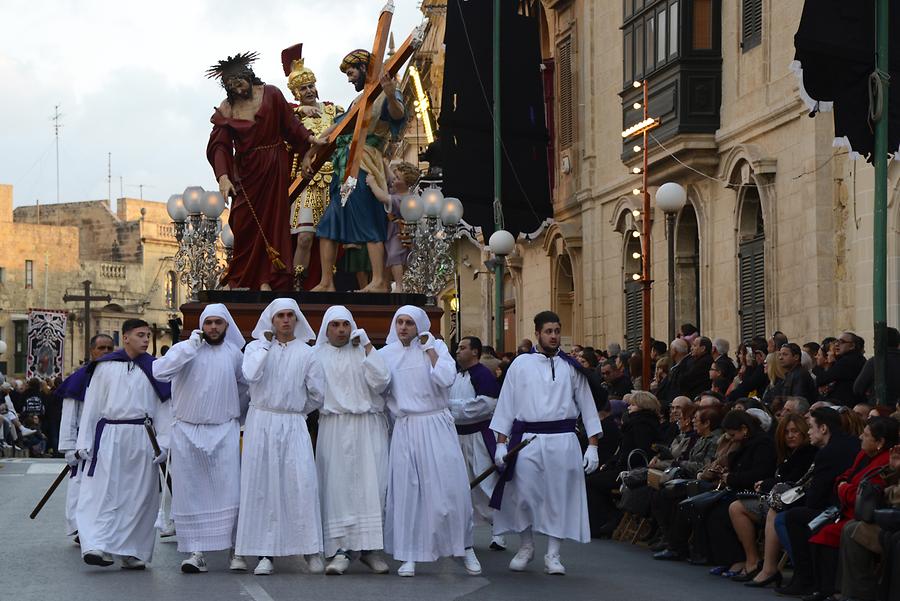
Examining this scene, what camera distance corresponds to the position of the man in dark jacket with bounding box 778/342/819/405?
663 inches

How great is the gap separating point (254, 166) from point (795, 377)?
18.3 ft

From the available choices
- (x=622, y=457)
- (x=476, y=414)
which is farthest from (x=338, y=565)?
(x=622, y=457)

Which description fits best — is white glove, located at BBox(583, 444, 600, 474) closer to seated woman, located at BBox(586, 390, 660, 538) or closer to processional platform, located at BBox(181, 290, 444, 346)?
seated woman, located at BBox(586, 390, 660, 538)

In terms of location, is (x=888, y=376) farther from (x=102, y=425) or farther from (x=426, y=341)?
(x=102, y=425)

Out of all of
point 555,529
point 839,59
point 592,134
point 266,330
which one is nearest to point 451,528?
point 555,529

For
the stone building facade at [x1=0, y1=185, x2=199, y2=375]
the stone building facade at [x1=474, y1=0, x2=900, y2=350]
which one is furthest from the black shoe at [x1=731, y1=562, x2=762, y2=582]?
the stone building facade at [x1=0, y1=185, x2=199, y2=375]

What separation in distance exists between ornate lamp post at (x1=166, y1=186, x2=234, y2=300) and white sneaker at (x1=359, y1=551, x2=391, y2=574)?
19.9 feet

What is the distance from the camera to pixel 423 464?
13.8 m

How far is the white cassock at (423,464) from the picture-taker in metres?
13.6

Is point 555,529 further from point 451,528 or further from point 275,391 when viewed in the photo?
point 275,391

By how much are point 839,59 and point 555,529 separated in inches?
185

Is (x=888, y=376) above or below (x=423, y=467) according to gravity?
above

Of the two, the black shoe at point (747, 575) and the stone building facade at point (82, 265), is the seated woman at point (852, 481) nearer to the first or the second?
the black shoe at point (747, 575)

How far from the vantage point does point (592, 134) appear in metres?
32.8
